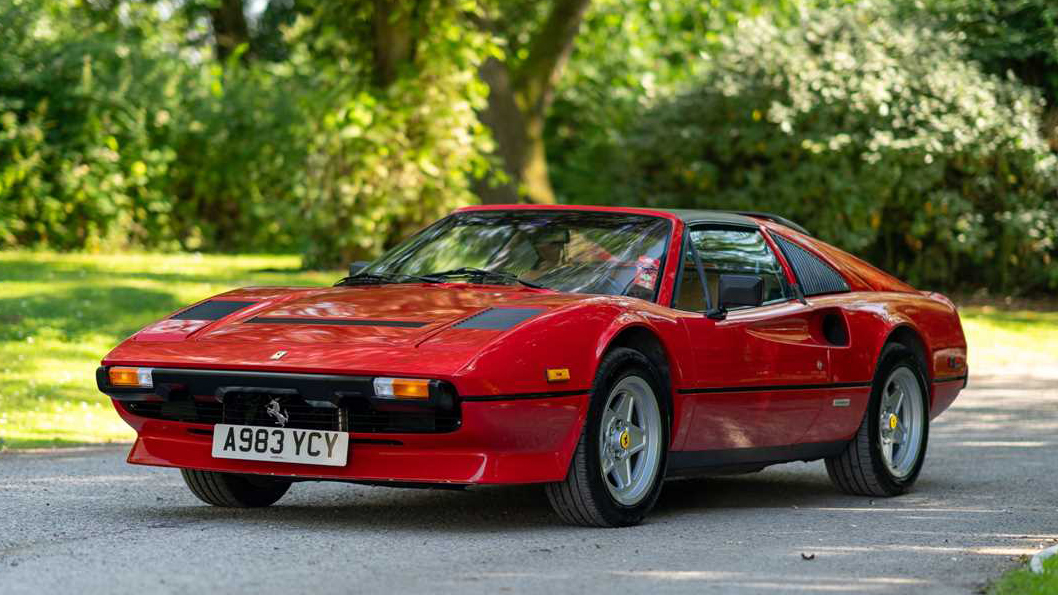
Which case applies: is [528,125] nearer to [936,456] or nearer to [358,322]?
[936,456]

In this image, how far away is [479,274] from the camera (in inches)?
279

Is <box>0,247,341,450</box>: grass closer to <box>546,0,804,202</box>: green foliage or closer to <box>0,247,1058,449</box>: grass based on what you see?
<box>0,247,1058,449</box>: grass

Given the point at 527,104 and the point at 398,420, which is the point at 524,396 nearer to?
the point at 398,420

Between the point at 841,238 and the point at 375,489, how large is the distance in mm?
14335

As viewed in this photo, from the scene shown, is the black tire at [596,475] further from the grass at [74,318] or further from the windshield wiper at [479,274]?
the grass at [74,318]

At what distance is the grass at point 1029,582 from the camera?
5199 mm

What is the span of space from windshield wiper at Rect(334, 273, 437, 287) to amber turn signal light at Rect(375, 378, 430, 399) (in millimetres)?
1362

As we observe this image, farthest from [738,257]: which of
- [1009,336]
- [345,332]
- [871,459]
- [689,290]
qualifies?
[1009,336]

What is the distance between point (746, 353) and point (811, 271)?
1071 millimetres

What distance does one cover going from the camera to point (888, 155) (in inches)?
817

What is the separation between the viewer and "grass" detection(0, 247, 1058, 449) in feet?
36.0

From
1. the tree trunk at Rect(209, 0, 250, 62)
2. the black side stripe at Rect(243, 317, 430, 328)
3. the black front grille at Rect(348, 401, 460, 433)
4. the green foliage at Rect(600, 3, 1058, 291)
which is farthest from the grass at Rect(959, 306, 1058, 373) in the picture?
the tree trunk at Rect(209, 0, 250, 62)

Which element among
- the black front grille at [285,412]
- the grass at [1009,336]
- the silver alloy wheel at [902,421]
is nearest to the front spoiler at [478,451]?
the black front grille at [285,412]

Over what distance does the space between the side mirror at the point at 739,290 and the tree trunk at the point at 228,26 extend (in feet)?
95.8
